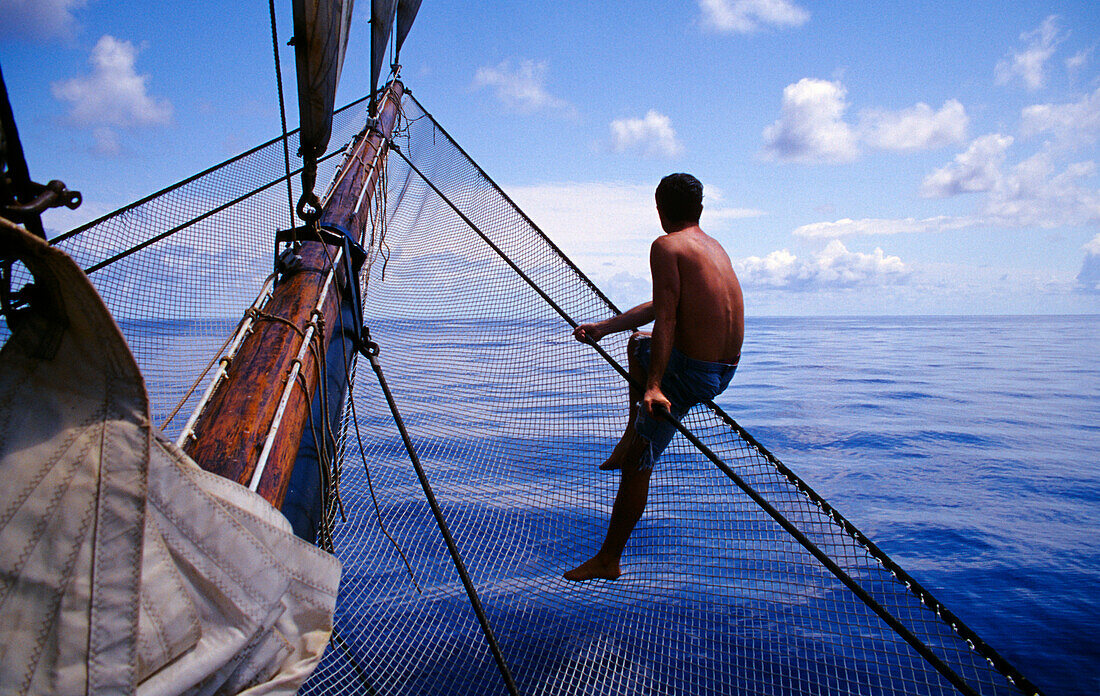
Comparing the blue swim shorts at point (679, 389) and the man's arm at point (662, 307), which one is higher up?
the man's arm at point (662, 307)

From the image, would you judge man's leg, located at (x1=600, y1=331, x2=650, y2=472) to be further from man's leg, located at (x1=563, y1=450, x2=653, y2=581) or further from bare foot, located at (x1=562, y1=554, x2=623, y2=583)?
bare foot, located at (x1=562, y1=554, x2=623, y2=583)

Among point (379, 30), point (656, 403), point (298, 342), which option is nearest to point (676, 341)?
point (656, 403)

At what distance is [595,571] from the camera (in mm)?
2596

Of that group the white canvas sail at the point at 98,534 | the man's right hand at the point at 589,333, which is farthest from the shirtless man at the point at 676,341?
the white canvas sail at the point at 98,534

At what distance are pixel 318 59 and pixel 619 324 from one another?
5.15 feet

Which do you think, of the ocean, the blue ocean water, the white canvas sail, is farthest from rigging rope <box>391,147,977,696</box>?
the white canvas sail

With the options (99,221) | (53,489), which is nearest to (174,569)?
(53,489)

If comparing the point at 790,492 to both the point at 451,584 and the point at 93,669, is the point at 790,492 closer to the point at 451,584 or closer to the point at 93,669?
the point at 451,584

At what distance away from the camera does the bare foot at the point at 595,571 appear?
258 centimetres

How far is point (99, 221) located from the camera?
11.8 feet

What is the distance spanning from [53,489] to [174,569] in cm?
21

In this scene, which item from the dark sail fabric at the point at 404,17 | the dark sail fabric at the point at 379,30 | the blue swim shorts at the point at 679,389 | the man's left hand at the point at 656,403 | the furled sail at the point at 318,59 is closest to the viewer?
the furled sail at the point at 318,59

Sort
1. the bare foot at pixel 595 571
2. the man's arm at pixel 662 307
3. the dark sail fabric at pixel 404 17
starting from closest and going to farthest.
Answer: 1. the man's arm at pixel 662 307
2. the bare foot at pixel 595 571
3. the dark sail fabric at pixel 404 17

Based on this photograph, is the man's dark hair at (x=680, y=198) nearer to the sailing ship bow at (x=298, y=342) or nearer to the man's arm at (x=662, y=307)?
the man's arm at (x=662, y=307)
